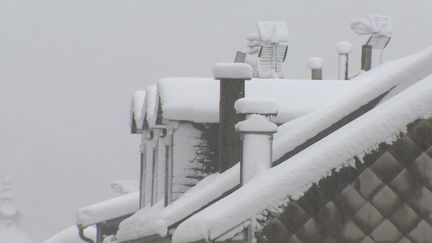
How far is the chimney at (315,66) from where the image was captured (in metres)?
32.7

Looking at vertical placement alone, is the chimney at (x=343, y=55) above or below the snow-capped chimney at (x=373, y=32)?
below

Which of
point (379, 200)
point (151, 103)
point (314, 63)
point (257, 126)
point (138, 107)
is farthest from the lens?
point (314, 63)

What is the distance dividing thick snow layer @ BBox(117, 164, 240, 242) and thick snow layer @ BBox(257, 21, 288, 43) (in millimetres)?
6331

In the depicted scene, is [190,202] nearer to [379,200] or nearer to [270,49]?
[379,200]

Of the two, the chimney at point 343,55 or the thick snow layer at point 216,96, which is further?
the chimney at point 343,55

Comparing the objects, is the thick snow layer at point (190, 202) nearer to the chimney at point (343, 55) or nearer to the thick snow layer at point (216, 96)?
the thick snow layer at point (216, 96)

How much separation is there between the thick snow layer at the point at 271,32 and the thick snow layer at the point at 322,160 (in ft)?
42.7

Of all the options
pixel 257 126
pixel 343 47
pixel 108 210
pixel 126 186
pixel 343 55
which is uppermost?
pixel 257 126

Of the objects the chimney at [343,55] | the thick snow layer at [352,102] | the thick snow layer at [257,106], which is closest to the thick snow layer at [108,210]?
the chimney at [343,55]

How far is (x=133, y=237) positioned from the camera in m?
23.4

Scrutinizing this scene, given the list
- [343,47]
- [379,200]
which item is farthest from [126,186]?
[379,200]

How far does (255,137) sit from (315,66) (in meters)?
15.4

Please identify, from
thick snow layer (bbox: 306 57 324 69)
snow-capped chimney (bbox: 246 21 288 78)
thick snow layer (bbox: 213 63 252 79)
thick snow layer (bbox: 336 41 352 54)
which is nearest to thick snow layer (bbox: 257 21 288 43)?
snow-capped chimney (bbox: 246 21 288 78)

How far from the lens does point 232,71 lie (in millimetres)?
20422
